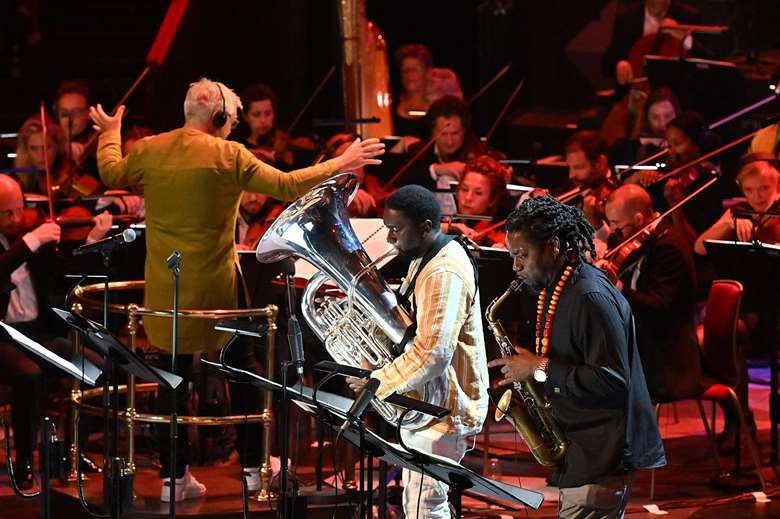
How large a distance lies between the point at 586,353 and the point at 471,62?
8.08 m

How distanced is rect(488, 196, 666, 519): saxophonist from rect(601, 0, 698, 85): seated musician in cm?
597

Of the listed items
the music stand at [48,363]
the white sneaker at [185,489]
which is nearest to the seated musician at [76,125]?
the white sneaker at [185,489]

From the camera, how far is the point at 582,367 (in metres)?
3.96

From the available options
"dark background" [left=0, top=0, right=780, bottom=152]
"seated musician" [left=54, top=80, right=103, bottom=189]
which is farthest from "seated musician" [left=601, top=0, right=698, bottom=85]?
"seated musician" [left=54, top=80, right=103, bottom=189]

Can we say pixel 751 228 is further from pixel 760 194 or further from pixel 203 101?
pixel 203 101

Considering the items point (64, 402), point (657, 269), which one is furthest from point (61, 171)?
point (657, 269)

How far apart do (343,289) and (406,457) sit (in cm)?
120

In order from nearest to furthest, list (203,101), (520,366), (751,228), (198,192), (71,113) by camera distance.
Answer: (520,366) < (198,192) < (203,101) < (751,228) < (71,113)

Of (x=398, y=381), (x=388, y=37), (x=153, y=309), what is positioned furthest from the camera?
(x=388, y=37)

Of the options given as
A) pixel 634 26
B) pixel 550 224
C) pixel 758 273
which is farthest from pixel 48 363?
pixel 634 26

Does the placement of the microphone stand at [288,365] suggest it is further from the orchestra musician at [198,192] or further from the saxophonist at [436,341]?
the orchestra musician at [198,192]

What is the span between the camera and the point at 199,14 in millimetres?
10273

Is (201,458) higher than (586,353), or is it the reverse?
(586,353)

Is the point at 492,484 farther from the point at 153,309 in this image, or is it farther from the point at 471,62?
the point at 471,62
